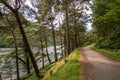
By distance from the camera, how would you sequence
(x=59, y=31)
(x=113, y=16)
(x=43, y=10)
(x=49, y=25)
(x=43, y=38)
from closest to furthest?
(x=113, y=16), (x=43, y=10), (x=49, y=25), (x=43, y=38), (x=59, y=31)

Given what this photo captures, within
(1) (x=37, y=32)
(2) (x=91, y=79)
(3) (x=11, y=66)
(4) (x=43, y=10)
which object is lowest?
(3) (x=11, y=66)

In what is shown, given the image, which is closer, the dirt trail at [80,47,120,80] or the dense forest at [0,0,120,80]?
the dirt trail at [80,47,120,80]

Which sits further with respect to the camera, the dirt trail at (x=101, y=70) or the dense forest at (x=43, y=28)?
the dense forest at (x=43, y=28)

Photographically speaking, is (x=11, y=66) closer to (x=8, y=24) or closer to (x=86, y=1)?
(x=8, y=24)

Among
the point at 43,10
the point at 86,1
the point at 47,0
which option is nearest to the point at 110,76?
the point at 47,0

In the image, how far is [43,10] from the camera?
29.7m

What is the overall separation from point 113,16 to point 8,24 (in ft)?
45.4

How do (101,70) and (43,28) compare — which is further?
(43,28)

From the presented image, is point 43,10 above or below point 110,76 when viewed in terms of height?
above

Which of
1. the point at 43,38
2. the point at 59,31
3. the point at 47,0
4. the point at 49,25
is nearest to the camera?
the point at 47,0

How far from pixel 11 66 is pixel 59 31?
1259 centimetres

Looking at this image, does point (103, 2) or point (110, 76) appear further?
point (103, 2)

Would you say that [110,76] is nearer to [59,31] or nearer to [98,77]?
[98,77]

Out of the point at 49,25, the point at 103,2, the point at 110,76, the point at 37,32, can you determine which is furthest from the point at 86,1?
the point at 110,76
